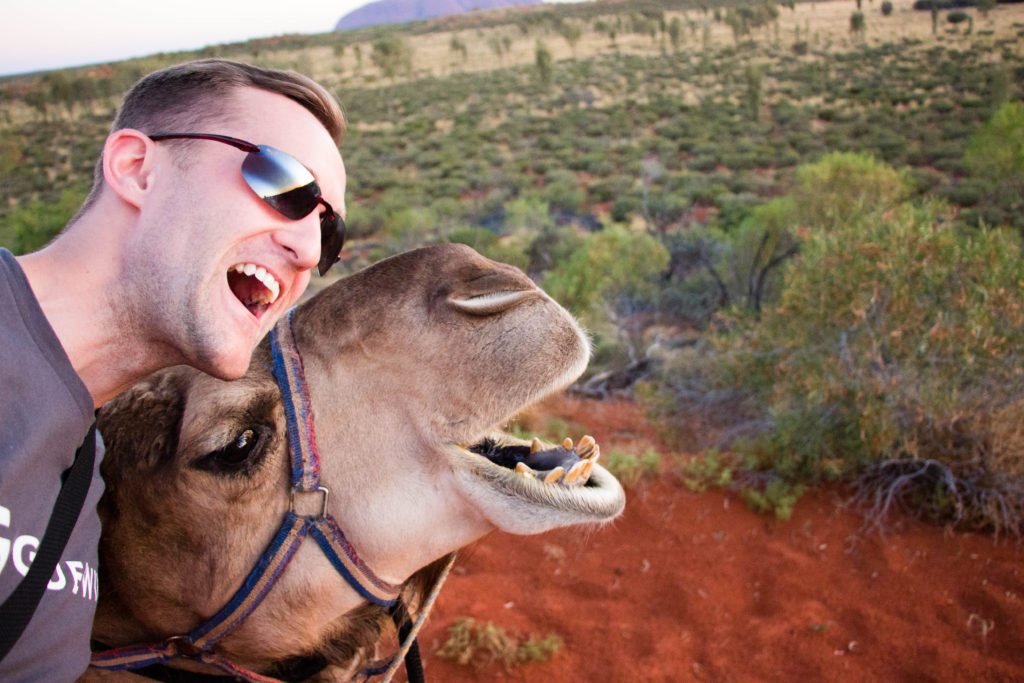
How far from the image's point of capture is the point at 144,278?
4.33 ft

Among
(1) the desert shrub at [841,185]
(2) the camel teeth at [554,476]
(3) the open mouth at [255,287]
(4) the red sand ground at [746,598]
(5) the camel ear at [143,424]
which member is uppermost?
(3) the open mouth at [255,287]

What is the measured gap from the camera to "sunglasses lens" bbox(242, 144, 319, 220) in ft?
4.59

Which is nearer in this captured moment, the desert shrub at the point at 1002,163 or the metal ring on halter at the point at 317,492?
the metal ring on halter at the point at 317,492

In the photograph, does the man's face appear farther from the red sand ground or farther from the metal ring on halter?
the red sand ground

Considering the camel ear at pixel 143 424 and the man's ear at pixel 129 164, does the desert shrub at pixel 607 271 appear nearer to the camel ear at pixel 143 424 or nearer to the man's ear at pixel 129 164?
the camel ear at pixel 143 424

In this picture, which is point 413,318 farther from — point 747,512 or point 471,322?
point 747,512

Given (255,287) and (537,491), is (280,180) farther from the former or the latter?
(537,491)

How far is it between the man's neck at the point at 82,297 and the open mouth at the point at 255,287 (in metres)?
0.23

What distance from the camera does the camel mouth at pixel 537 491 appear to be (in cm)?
142

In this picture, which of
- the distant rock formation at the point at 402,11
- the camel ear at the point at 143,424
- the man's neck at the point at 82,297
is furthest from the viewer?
the distant rock formation at the point at 402,11

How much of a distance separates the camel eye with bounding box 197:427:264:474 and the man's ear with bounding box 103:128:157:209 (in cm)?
52

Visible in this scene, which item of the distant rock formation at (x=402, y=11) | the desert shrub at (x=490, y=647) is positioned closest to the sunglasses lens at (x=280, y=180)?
the desert shrub at (x=490, y=647)

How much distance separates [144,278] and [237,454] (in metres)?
0.42

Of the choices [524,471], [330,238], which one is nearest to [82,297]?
[330,238]
